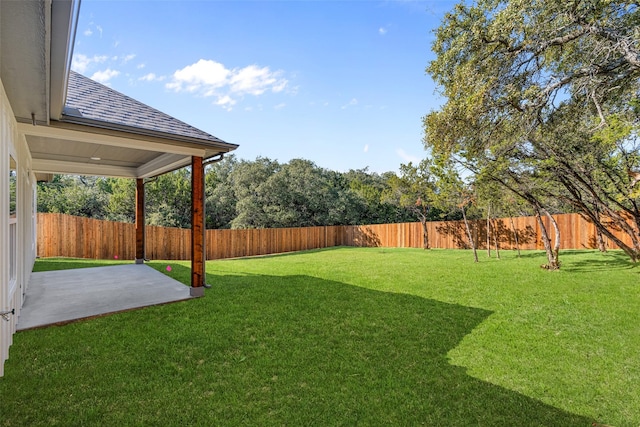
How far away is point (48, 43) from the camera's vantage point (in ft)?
6.85

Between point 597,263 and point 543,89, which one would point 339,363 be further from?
point 597,263

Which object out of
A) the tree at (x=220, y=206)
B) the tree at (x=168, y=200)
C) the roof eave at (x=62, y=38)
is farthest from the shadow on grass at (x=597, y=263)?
the tree at (x=220, y=206)

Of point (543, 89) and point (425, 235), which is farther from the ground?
point (543, 89)

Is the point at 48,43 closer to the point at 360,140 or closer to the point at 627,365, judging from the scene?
the point at 627,365

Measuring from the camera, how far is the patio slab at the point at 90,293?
4230 mm

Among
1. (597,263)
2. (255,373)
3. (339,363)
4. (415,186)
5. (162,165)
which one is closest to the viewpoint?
(255,373)

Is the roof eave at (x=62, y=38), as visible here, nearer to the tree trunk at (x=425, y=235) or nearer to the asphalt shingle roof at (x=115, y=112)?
the asphalt shingle roof at (x=115, y=112)

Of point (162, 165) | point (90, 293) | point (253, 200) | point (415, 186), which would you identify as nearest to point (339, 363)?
point (90, 293)

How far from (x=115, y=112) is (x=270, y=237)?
1192 cm

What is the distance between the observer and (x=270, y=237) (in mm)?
16422

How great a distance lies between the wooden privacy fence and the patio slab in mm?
4086

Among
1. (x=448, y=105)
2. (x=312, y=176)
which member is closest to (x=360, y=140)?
(x=312, y=176)

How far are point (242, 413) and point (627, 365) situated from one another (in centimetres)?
375

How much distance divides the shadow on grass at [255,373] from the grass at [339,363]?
14 mm
